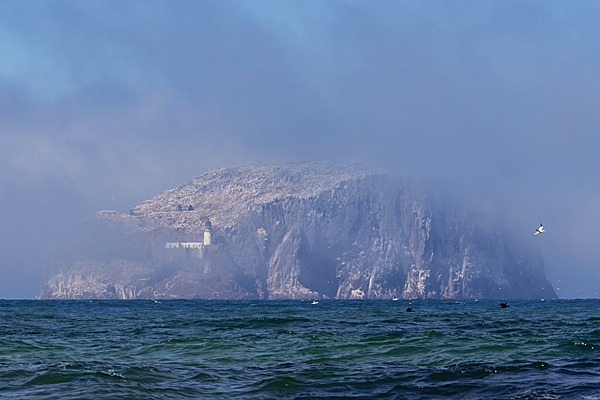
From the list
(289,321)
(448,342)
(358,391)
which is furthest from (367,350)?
(289,321)

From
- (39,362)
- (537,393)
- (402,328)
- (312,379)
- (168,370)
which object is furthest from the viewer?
(402,328)

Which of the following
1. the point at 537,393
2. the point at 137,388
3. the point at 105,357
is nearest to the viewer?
the point at 537,393

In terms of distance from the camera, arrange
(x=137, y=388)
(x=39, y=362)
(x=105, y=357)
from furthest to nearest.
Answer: (x=105, y=357), (x=39, y=362), (x=137, y=388)

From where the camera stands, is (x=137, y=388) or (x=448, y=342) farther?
(x=448, y=342)

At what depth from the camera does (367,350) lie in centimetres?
3647

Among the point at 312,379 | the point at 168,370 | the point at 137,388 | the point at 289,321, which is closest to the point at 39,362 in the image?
the point at 168,370

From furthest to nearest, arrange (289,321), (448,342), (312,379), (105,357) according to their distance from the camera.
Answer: (289,321) → (448,342) → (105,357) → (312,379)

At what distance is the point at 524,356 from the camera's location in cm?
3288

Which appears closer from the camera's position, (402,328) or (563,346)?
(563,346)

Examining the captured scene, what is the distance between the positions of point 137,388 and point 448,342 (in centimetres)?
1987

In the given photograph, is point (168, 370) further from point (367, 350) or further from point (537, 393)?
point (537, 393)

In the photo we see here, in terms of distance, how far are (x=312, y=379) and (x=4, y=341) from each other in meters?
23.2

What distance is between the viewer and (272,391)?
24.2 metres

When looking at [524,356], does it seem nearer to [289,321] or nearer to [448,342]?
[448,342]
